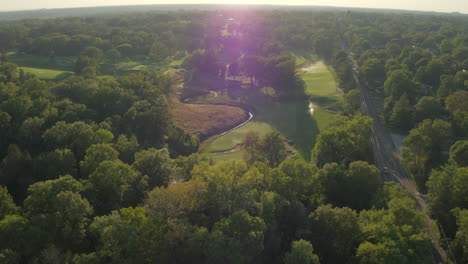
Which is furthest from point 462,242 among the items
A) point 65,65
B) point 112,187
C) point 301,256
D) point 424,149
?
point 65,65

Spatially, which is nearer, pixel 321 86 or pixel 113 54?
pixel 321 86

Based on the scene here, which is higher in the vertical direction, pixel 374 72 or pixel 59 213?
pixel 374 72

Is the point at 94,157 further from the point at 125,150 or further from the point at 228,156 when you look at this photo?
the point at 228,156

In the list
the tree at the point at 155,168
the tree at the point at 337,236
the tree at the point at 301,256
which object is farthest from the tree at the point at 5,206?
the tree at the point at 337,236

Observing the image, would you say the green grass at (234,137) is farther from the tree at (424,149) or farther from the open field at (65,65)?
the open field at (65,65)

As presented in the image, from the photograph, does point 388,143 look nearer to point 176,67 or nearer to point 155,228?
point 155,228

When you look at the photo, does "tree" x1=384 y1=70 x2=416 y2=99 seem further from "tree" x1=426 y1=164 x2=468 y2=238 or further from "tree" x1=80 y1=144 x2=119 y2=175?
"tree" x1=80 y1=144 x2=119 y2=175

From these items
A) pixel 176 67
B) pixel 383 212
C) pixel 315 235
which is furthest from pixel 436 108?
pixel 176 67
